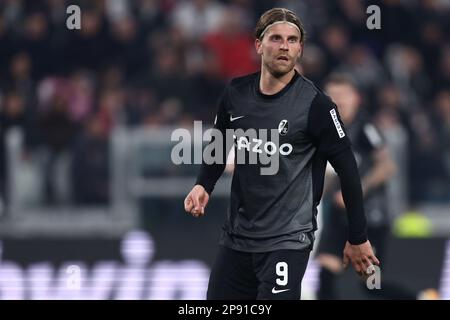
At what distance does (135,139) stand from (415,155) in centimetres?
273

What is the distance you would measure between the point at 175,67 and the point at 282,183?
673 cm

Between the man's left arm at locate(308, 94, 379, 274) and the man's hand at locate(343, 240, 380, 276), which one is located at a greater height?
the man's left arm at locate(308, 94, 379, 274)

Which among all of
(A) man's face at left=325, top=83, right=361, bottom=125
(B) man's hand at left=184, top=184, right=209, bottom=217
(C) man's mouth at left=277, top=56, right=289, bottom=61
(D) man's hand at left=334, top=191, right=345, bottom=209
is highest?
(C) man's mouth at left=277, top=56, right=289, bottom=61

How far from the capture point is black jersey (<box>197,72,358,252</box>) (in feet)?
18.5

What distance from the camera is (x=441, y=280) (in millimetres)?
9445

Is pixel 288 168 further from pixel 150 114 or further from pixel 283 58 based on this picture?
pixel 150 114

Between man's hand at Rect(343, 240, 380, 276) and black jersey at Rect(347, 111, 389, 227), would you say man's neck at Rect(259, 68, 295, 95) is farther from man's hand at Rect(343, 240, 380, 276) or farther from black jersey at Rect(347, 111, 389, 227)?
black jersey at Rect(347, 111, 389, 227)

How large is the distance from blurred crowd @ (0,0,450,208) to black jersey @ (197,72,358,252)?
230 inches

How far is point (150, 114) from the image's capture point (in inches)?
466

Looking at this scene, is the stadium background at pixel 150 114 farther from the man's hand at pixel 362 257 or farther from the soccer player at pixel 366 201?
the man's hand at pixel 362 257

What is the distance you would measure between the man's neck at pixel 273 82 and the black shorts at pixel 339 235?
286cm

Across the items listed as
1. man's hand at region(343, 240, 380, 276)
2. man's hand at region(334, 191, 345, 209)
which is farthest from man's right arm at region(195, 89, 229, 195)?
man's hand at region(334, 191, 345, 209)

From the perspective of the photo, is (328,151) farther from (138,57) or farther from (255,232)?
(138,57)

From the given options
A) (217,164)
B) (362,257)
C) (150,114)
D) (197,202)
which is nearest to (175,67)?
(150,114)
